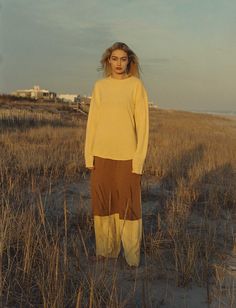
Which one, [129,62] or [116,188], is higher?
[129,62]

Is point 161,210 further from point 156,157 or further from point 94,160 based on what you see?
point 156,157

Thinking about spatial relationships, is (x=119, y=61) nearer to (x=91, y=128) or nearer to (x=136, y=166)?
(x=91, y=128)

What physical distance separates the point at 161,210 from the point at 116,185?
2128mm

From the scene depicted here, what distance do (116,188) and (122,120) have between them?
0.61 metres

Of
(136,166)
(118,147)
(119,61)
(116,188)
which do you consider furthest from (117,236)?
(119,61)

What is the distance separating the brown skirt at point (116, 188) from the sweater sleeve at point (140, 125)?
0.08m

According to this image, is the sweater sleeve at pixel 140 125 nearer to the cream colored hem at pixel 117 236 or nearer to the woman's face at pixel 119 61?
the woman's face at pixel 119 61

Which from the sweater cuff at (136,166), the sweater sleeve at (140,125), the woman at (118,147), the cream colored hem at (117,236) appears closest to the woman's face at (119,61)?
the woman at (118,147)

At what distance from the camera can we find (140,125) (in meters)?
3.99

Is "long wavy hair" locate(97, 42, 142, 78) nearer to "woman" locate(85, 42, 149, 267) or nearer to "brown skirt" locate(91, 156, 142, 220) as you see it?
"woman" locate(85, 42, 149, 267)

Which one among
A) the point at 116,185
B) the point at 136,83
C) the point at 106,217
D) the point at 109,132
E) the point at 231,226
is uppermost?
the point at 136,83

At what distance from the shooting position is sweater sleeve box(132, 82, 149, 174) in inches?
155

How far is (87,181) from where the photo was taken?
7.73 metres

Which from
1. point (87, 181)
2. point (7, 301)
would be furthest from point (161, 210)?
point (7, 301)
